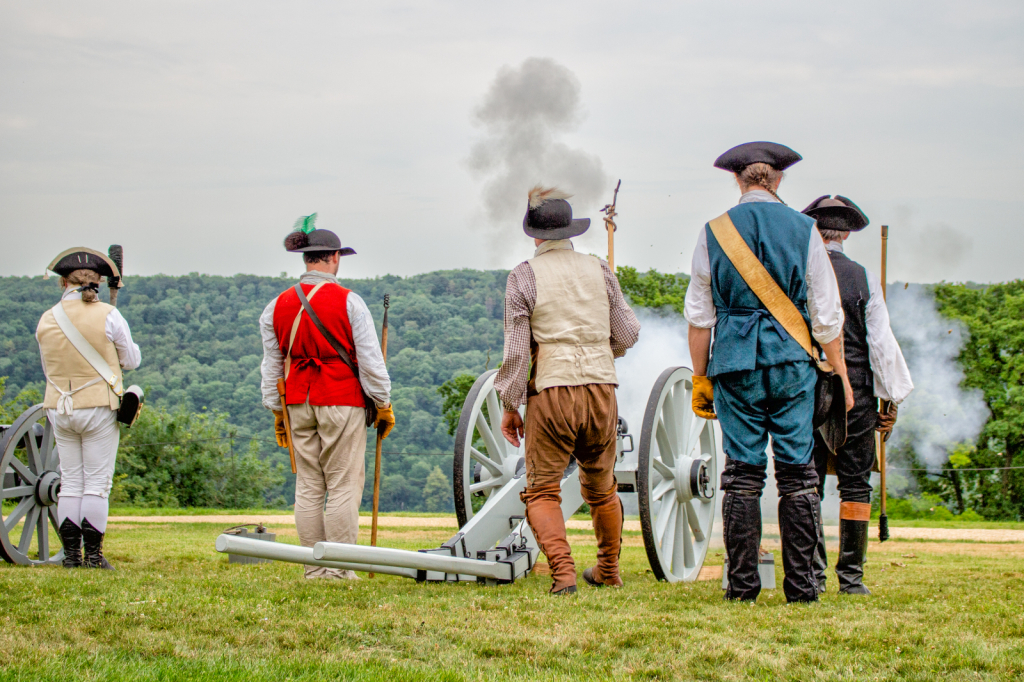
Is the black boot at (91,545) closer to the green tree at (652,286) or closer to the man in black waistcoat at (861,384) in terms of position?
the man in black waistcoat at (861,384)

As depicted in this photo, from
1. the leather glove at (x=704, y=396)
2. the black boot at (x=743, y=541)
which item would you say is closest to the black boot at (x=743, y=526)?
the black boot at (x=743, y=541)

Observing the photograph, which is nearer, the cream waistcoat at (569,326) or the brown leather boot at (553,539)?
the brown leather boot at (553,539)

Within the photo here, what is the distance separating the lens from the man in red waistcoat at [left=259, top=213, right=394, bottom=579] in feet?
16.0

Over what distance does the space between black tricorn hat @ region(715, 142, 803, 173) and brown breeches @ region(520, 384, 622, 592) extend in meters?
1.07

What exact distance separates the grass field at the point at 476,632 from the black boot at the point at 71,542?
0.74m

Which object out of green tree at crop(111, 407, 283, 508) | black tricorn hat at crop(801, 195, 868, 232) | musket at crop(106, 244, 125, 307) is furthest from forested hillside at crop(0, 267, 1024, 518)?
black tricorn hat at crop(801, 195, 868, 232)

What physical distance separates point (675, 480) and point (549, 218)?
6.03 feet

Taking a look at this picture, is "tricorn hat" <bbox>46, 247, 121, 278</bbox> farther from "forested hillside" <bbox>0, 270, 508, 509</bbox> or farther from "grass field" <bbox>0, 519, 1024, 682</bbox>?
"forested hillside" <bbox>0, 270, 508, 509</bbox>

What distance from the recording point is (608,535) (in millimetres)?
4547

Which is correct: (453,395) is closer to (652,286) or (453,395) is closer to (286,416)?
(652,286)

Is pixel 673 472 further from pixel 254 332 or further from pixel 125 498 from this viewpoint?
pixel 254 332

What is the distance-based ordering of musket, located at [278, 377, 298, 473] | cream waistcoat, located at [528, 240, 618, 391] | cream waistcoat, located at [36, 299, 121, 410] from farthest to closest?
cream waistcoat, located at [36, 299, 121, 410], musket, located at [278, 377, 298, 473], cream waistcoat, located at [528, 240, 618, 391]

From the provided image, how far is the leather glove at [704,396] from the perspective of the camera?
4.04 meters

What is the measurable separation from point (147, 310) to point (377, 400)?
1238 inches
